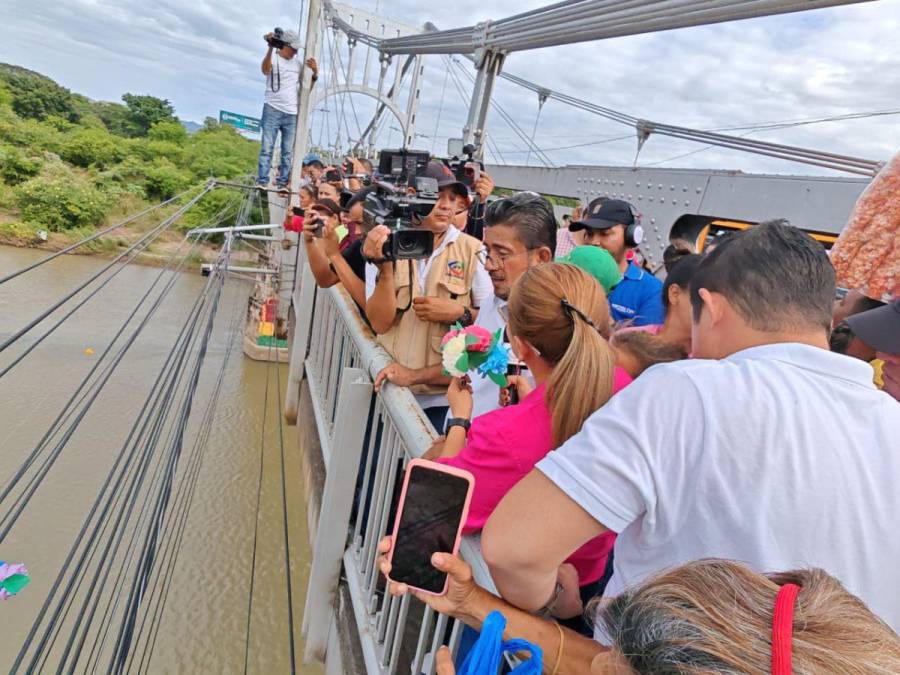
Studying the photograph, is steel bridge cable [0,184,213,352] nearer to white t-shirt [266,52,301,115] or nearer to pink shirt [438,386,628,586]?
pink shirt [438,386,628,586]

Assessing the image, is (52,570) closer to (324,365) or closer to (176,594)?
(176,594)

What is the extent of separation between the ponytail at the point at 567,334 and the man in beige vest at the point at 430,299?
82cm

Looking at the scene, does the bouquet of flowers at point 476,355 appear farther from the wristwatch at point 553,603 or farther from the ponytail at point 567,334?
the wristwatch at point 553,603

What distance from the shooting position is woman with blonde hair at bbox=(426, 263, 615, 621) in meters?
1.10

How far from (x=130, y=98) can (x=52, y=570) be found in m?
47.4

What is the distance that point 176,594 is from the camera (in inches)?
247

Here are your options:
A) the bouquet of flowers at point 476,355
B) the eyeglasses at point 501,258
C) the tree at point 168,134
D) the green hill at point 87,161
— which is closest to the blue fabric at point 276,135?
the eyeglasses at point 501,258

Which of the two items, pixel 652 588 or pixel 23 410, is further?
pixel 23 410

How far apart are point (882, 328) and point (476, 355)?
3.46 ft

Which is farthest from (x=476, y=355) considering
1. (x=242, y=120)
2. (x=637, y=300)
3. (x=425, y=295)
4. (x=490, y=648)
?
(x=242, y=120)

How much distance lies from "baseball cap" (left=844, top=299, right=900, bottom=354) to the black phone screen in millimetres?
1151

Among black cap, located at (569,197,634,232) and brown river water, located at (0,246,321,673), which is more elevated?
black cap, located at (569,197,634,232)

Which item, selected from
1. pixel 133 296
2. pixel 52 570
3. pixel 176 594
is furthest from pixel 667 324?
pixel 133 296

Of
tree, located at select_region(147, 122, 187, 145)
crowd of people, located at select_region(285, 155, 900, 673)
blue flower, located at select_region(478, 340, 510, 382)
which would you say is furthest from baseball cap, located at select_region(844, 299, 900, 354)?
tree, located at select_region(147, 122, 187, 145)
